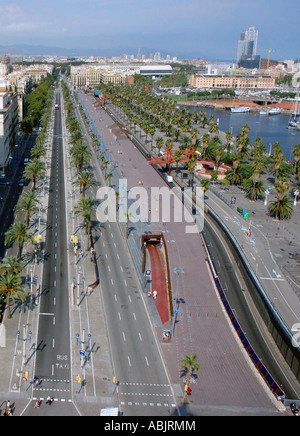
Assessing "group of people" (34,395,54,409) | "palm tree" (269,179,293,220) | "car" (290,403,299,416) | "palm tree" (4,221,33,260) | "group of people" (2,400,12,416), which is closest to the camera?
"group of people" (2,400,12,416)

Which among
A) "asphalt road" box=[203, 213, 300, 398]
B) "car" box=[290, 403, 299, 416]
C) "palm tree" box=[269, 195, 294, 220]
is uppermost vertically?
"palm tree" box=[269, 195, 294, 220]

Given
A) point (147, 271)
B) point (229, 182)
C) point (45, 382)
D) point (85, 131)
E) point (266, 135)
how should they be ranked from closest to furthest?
point (45, 382) < point (147, 271) < point (229, 182) < point (85, 131) < point (266, 135)

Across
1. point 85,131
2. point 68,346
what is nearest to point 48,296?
point 68,346

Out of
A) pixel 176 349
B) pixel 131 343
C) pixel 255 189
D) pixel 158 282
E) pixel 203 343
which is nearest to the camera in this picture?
pixel 176 349

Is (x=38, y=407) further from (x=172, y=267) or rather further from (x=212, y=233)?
(x=212, y=233)

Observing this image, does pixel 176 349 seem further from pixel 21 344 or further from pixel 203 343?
pixel 21 344

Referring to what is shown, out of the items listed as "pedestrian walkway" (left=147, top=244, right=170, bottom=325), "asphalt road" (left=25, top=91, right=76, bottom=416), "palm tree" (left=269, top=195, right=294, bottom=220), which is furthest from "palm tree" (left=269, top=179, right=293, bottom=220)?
"asphalt road" (left=25, top=91, right=76, bottom=416)

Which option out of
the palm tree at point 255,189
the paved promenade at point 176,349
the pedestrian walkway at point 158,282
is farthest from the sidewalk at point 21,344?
the palm tree at point 255,189

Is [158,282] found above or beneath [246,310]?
above

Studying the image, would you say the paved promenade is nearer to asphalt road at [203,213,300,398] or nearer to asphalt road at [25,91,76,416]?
asphalt road at [25,91,76,416]

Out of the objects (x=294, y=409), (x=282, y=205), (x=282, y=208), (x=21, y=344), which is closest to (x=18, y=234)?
(x=21, y=344)

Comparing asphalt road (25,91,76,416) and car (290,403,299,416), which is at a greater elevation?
asphalt road (25,91,76,416)
